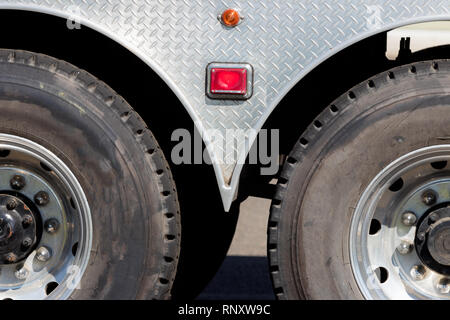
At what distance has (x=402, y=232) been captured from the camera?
2.84m

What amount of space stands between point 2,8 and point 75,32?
1.03 feet

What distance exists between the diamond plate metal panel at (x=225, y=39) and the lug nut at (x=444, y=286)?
916 millimetres

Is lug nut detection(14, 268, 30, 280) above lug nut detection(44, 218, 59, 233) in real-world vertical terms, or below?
below

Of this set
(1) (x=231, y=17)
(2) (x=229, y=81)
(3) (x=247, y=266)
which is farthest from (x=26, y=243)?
(3) (x=247, y=266)

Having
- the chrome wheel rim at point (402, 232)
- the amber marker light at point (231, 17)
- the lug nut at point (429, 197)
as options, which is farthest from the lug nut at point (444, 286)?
the amber marker light at point (231, 17)

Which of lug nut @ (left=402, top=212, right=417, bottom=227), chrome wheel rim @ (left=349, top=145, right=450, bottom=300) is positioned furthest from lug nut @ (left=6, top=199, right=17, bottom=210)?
lug nut @ (left=402, top=212, right=417, bottom=227)

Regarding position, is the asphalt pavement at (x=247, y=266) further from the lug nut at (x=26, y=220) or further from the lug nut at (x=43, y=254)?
the lug nut at (x=26, y=220)

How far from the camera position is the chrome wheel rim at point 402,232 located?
2766 mm

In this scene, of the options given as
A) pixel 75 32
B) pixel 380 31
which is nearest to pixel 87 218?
pixel 75 32

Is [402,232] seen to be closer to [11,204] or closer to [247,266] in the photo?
[11,204]

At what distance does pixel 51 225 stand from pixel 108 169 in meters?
0.36

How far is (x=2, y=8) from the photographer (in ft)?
9.05

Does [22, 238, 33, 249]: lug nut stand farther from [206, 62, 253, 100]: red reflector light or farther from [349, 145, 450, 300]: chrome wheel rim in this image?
[349, 145, 450, 300]: chrome wheel rim

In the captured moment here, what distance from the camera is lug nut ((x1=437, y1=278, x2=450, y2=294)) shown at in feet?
9.27
